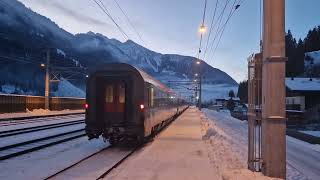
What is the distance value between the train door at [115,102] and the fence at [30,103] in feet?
95.8

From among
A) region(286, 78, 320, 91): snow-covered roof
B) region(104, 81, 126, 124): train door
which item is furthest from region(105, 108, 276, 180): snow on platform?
region(286, 78, 320, 91): snow-covered roof

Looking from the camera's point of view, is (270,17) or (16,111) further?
(16,111)

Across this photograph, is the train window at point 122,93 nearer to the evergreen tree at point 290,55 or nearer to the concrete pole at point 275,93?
the concrete pole at point 275,93

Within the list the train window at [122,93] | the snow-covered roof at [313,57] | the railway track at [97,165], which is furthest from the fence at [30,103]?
the snow-covered roof at [313,57]

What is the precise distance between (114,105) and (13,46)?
4510 inches

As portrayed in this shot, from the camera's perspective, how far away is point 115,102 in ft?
60.3

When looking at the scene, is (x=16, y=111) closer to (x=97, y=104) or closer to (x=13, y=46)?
(x=97, y=104)

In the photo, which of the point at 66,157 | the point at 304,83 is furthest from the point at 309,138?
the point at 304,83

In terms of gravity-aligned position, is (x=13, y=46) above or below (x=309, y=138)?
above

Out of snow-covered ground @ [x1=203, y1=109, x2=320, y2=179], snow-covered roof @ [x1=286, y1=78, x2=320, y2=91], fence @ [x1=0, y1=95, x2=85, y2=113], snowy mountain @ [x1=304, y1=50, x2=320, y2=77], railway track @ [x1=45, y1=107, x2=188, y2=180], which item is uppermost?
snowy mountain @ [x1=304, y1=50, x2=320, y2=77]

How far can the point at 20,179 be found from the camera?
10898 millimetres

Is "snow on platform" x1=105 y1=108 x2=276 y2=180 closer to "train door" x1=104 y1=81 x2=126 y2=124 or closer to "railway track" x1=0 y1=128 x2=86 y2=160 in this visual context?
"train door" x1=104 y1=81 x2=126 y2=124

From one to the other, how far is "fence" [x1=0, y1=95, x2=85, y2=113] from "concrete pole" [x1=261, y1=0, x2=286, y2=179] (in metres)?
39.1

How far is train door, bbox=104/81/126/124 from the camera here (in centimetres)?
1825
